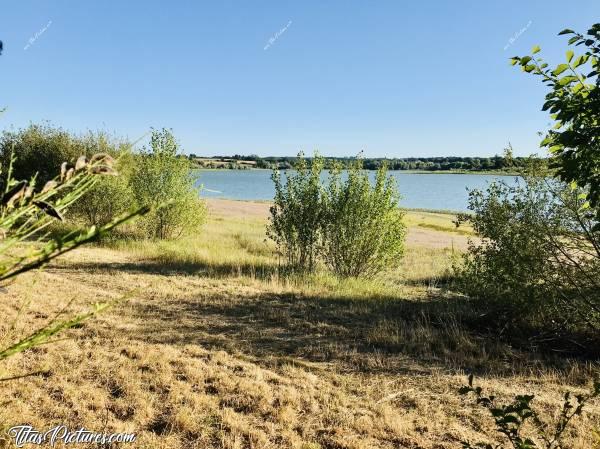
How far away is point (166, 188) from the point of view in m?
20.9

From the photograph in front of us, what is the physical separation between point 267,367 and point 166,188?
50.5ft

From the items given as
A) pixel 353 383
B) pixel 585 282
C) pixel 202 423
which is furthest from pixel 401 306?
pixel 202 423

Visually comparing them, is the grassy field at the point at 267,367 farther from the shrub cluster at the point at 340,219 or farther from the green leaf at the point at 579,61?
the green leaf at the point at 579,61

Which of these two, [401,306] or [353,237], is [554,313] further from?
[353,237]

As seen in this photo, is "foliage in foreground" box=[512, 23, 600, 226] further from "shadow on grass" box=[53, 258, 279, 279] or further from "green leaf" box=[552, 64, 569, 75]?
"shadow on grass" box=[53, 258, 279, 279]

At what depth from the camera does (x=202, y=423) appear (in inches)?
210

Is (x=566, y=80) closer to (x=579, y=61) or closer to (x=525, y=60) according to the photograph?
(x=579, y=61)

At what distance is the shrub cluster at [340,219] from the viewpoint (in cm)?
1505

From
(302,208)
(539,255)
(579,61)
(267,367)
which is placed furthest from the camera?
(302,208)

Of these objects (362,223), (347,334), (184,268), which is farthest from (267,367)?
(184,268)

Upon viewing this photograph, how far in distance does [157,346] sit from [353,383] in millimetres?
3480

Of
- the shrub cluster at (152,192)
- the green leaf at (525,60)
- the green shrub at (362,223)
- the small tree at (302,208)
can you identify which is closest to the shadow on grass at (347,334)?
the green shrub at (362,223)

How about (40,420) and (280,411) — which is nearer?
(40,420)

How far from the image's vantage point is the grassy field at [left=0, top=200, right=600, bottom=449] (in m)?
5.28
